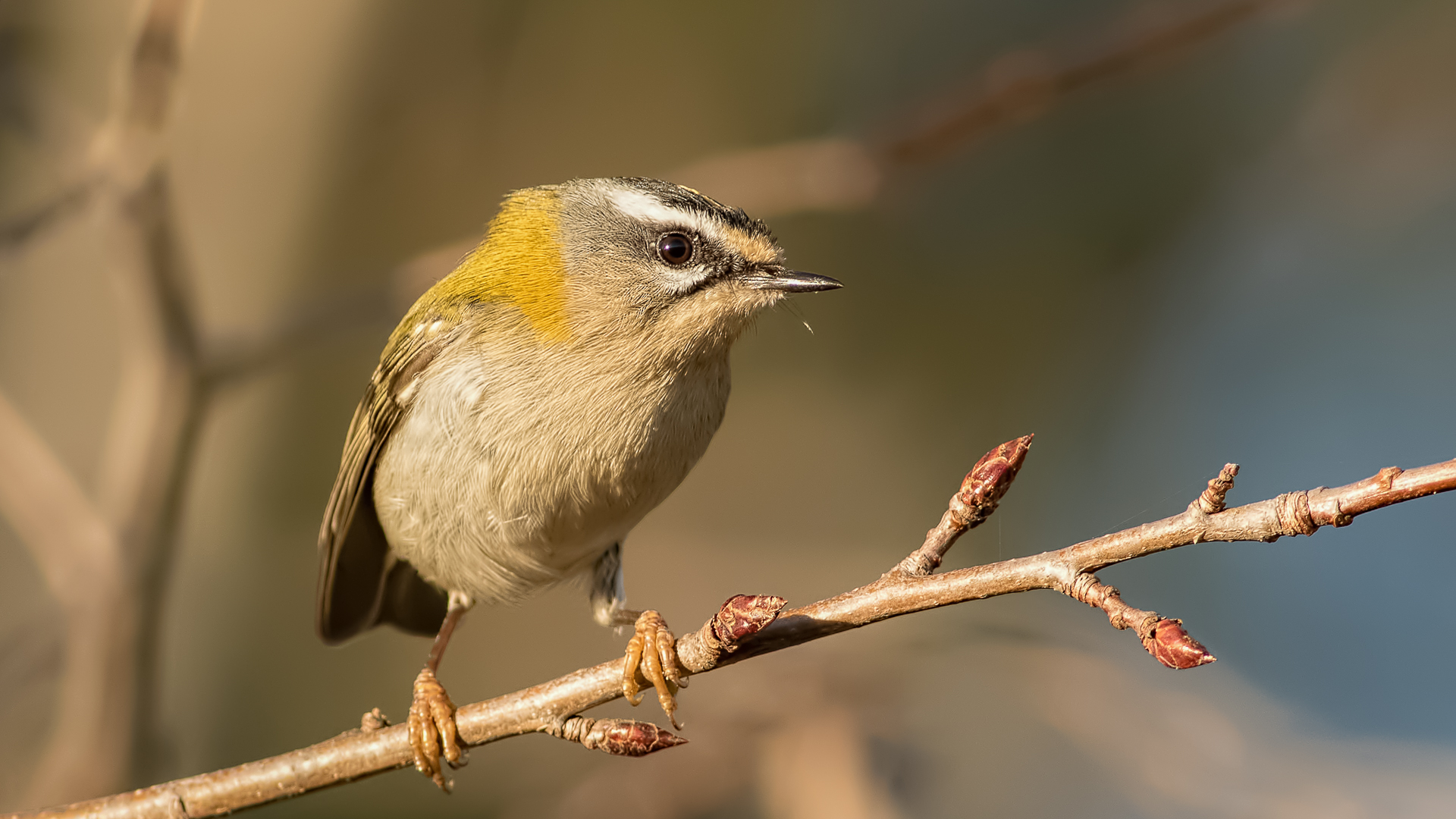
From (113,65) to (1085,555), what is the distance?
15.2 feet

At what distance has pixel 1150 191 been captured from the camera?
670 cm

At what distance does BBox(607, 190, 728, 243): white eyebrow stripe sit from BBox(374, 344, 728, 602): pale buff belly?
0.34 m

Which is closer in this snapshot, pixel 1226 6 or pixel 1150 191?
pixel 1226 6

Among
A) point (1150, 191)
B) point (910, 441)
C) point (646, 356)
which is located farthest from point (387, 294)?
point (1150, 191)

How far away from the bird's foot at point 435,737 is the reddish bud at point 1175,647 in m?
1.45

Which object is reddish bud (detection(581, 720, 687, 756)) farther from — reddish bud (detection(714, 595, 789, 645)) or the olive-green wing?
the olive-green wing

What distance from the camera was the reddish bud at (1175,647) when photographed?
145cm

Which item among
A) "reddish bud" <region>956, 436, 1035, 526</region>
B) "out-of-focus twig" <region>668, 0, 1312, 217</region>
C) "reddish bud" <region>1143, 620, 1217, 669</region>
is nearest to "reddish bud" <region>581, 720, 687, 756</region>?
"reddish bud" <region>956, 436, 1035, 526</region>

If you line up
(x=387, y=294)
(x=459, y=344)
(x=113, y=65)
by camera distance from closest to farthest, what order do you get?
(x=459, y=344), (x=387, y=294), (x=113, y=65)

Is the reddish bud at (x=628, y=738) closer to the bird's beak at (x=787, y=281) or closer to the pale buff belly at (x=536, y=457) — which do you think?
the pale buff belly at (x=536, y=457)

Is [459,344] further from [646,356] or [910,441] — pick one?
[910,441]

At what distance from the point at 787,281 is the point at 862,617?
107 cm

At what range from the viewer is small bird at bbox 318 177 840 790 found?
255cm

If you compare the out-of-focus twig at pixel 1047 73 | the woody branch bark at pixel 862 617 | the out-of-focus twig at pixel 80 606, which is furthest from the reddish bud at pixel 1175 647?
the out-of-focus twig at pixel 80 606
